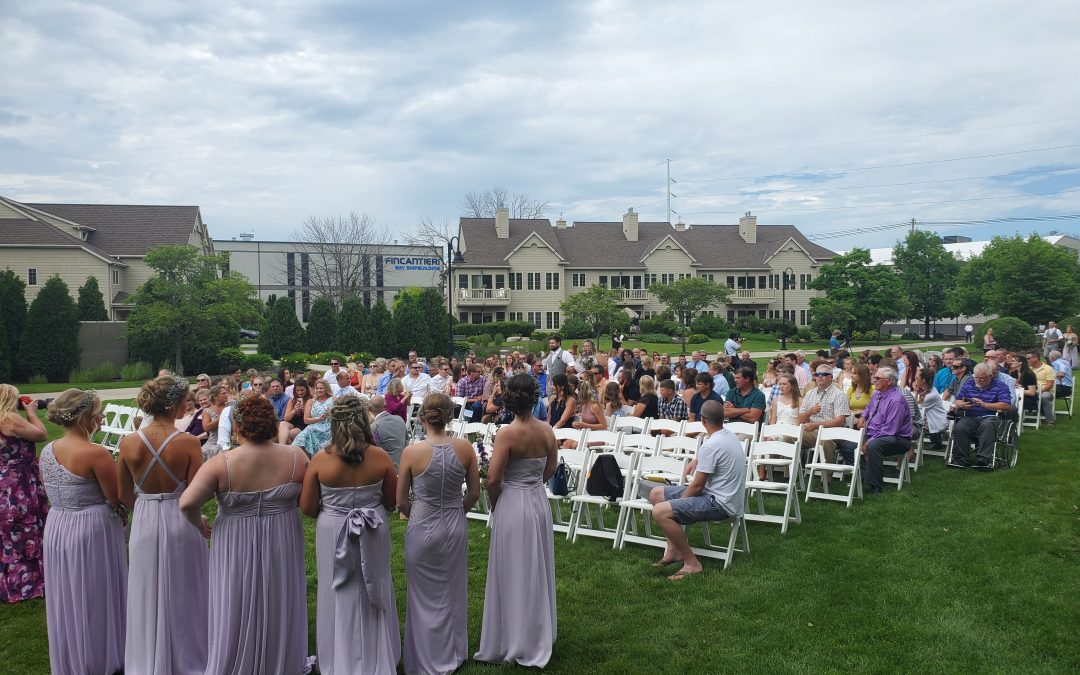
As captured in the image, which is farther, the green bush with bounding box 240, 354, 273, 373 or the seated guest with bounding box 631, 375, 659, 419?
the green bush with bounding box 240, 354, 273, 373

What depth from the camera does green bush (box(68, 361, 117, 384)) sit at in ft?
93.5

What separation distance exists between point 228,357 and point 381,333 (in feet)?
24.0

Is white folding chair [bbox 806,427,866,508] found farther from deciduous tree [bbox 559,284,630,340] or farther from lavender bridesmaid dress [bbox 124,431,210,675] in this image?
deciduous tree [bbox 559,284,630,340]

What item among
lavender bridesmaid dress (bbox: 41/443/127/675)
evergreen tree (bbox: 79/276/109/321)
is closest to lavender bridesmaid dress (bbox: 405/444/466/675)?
lavender bridesmaid dress (bbox: 41/443/127/675)

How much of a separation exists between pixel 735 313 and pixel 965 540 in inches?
2082

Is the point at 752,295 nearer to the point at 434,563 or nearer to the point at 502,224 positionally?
the point at 502,224

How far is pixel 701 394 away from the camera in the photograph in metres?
9.90

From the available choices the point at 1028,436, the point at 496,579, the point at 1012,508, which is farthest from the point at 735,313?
the point at 496,579

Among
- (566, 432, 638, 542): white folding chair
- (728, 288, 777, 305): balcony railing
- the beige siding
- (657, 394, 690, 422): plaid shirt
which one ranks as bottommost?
(566, 432, 638, 542): white folding chair

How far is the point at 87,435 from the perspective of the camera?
17.3ft

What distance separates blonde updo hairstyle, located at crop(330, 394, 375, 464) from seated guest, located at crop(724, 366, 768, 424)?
21.8ft

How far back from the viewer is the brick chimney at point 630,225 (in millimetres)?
59469

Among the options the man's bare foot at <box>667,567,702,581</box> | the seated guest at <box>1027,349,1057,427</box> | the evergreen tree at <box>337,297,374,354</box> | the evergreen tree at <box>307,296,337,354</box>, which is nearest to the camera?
the man's bare foot at <box>667,567,702,581</box>

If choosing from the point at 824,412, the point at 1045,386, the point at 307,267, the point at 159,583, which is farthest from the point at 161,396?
the point at 307,267
